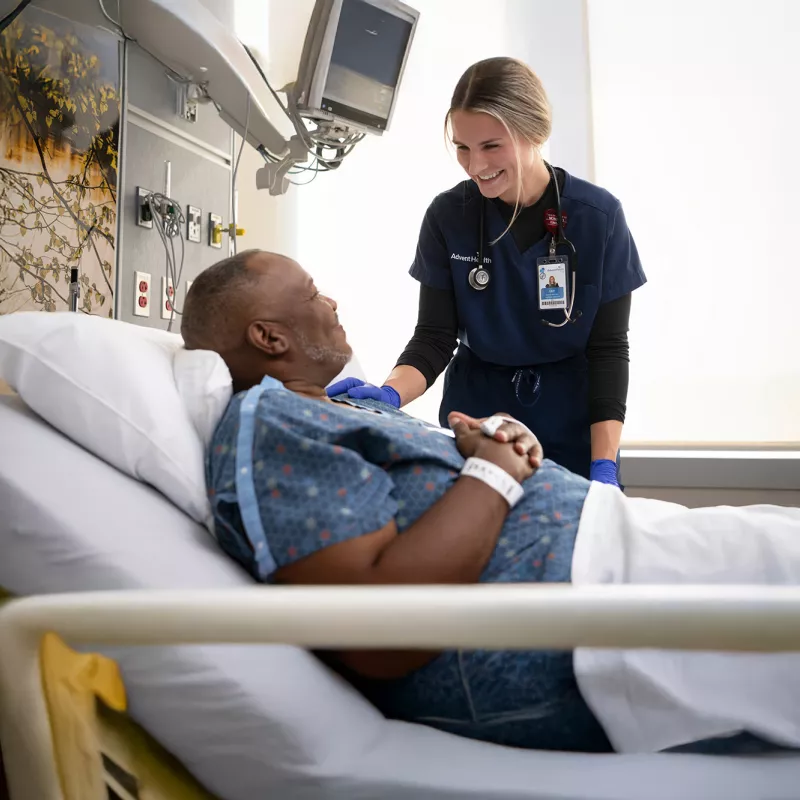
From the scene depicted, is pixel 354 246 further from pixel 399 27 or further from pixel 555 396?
pixel 555 396

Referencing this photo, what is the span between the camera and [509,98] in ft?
6.02

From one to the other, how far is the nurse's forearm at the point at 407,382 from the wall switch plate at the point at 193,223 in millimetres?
1299

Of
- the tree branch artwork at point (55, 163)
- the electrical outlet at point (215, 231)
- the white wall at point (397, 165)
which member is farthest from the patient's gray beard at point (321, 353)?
the white wall at point (397, 165)

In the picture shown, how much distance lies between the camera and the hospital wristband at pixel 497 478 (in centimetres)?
99

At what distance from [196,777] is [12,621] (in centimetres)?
36

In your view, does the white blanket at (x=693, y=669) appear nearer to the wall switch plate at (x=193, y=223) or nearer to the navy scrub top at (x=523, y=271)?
the navy scrub top at (x=523, y=271)

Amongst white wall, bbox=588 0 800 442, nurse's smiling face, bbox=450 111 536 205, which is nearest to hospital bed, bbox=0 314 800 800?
nurse's smiling face, bbox=450 111 536 205

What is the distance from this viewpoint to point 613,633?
18.2 inches

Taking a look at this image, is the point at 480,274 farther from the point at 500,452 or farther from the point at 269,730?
the point at 269,730

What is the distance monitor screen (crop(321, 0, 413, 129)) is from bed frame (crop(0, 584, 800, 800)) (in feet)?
8.16

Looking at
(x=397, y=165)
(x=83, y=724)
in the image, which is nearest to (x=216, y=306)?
(x=83, y=724)

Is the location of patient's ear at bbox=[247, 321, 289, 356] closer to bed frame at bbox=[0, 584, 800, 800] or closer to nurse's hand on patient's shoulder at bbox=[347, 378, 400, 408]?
nurse's hand on patient's shoulder at bbox=[347, 378, 400, 408]

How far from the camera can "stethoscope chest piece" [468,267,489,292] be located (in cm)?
195

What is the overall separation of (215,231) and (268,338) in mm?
1925
